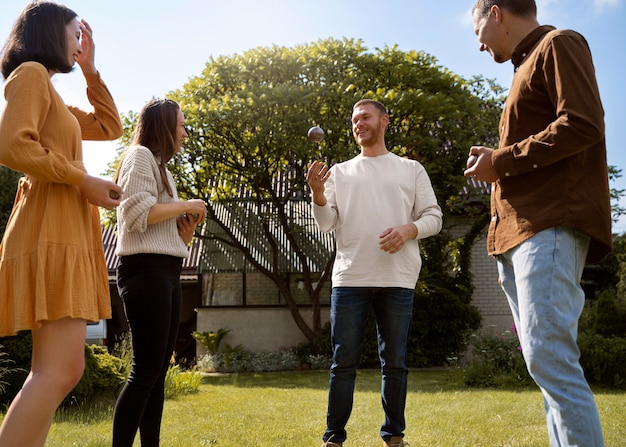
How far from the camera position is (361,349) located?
12.3 feet

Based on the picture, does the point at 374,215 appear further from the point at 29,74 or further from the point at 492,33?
the point at 29,74

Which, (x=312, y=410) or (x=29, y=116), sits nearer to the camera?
(x=29, y=116)

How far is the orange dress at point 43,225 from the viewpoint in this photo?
228cm

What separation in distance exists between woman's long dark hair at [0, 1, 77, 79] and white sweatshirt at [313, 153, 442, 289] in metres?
1.82

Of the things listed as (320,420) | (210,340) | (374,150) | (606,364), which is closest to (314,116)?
(210,340)

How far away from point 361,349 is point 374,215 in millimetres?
834

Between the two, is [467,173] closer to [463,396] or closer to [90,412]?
[90,412]

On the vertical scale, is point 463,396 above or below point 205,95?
below

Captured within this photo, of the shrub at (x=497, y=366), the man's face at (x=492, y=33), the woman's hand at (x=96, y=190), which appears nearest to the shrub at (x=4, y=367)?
the woman's hand at (x=96, y=190)

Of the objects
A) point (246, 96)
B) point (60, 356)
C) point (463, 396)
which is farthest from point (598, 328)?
point (60, 356)

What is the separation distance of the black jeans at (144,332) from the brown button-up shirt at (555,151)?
5.21ft

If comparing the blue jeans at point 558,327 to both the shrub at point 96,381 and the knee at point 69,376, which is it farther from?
the shrub at point 96,381

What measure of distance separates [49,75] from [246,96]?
11668 mm

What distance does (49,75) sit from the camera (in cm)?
253
